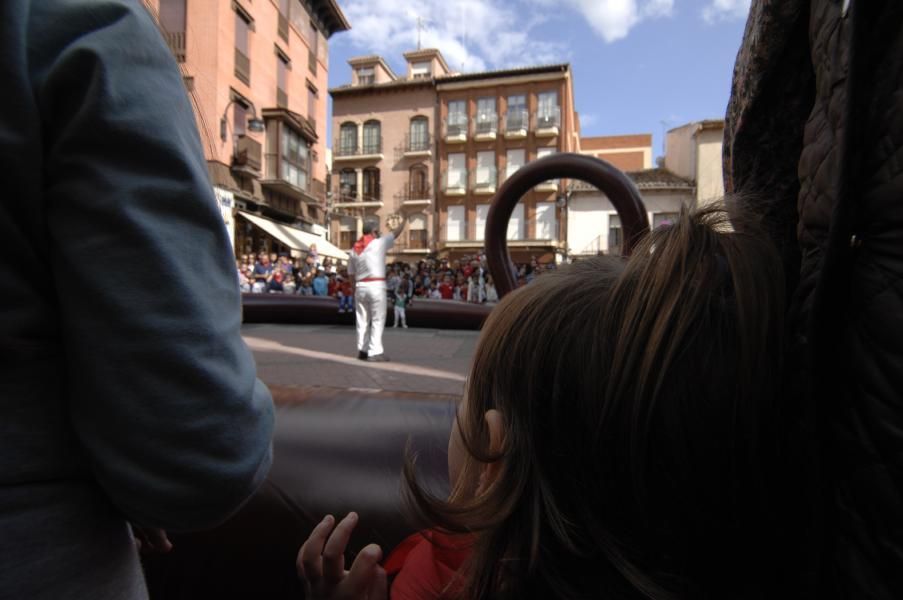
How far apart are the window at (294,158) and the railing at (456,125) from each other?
9089 mm

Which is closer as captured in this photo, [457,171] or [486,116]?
[486,116]

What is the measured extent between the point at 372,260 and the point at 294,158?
16.9 m

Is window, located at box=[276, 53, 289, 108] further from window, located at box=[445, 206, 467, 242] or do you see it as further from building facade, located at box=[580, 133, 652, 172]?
building facade, located at box=[580, 133, 652, 172]

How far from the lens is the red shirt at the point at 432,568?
754 millimetres

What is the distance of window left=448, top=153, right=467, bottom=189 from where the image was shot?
2978 centimetres

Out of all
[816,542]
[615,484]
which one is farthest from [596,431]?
[816,542]

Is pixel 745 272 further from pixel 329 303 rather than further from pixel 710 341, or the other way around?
pixel 329 303

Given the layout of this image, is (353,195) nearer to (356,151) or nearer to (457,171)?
(356,151)

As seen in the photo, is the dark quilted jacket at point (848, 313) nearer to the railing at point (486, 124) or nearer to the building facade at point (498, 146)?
the building facade at point (498, 146)

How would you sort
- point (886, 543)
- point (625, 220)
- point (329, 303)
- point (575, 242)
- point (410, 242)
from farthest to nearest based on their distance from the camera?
point (410, 242) < point (575, 242) < point (329, 303) < point (625, 220) < point (886, 543)

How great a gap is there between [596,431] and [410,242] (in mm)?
30132

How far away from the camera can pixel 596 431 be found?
23.7 inches

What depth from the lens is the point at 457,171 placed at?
29859 millimetres

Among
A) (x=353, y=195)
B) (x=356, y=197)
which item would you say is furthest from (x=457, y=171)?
(x=353, y=195)
